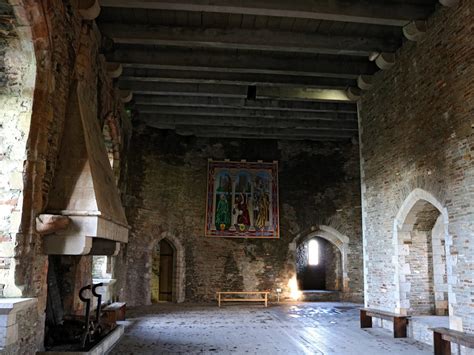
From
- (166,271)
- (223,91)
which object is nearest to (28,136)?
(223,91)

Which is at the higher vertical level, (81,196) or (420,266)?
(81,196)

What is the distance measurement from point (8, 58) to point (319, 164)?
10.0m

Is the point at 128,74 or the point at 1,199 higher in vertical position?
the point at 128,74

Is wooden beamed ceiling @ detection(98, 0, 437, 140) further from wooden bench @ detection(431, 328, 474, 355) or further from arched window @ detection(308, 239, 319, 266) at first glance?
arched window @ detection(308, 239, 319, 266)

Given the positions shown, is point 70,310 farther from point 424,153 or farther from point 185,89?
point 424,153

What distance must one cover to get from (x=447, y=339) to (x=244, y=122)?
7282 mm

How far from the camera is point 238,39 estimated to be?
6.75 metres

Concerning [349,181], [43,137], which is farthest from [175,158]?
[43,137]

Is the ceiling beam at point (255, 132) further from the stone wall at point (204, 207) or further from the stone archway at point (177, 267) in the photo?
the stone archway at point (177, 267)

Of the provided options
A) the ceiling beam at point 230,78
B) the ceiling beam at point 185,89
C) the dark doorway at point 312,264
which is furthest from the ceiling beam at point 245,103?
the dark doorway at point 312,264

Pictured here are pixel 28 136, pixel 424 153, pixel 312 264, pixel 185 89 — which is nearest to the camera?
pixel 28 136

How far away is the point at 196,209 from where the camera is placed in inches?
484

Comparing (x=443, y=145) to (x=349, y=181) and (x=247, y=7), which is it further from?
(x=349, y=181)

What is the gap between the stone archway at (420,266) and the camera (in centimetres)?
701
